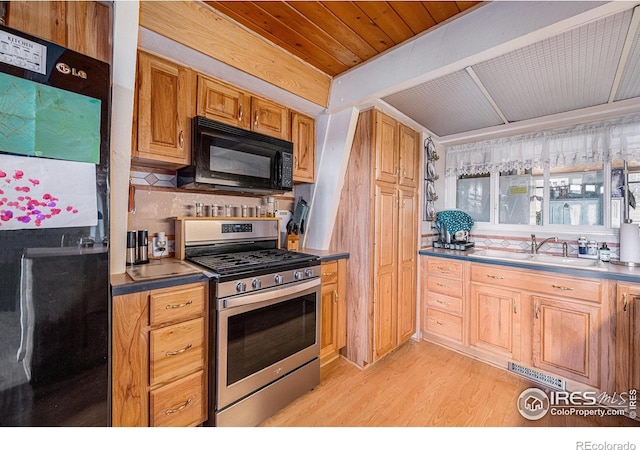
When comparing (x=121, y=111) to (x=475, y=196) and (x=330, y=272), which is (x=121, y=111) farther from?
(x=475, y=196)

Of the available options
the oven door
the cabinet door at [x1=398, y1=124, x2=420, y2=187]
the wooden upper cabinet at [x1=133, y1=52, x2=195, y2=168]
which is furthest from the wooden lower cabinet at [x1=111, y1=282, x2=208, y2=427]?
the cabinet door at [x1=398, y1=124, x2=420, y2=187]

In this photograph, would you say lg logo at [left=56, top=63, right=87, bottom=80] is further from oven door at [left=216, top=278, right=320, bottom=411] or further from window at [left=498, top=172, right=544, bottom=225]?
window at [left=498, top=172, right=544, bottom=225]

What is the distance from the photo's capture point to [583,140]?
2.36 meters

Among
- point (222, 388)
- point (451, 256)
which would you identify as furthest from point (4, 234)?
point (451, 256)

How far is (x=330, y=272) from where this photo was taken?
7.16 feet

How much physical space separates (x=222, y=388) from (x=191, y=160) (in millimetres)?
1358

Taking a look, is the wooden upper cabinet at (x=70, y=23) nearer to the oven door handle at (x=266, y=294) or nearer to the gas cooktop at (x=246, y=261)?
the gas cooktop at (x=246, y=261)

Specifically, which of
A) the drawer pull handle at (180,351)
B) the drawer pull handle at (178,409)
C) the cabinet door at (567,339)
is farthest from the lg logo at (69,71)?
the cabinet door at (567,339)

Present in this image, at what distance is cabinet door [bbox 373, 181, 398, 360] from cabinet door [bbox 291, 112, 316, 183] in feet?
2.10

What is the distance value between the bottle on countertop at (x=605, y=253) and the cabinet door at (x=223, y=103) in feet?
10.0

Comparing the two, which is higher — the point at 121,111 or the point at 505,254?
the point at 121,111

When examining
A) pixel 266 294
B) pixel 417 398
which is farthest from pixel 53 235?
pixel 417 398

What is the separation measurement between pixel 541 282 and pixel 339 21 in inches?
90.7

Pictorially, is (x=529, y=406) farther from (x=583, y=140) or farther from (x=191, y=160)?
(x=191, y=160)
